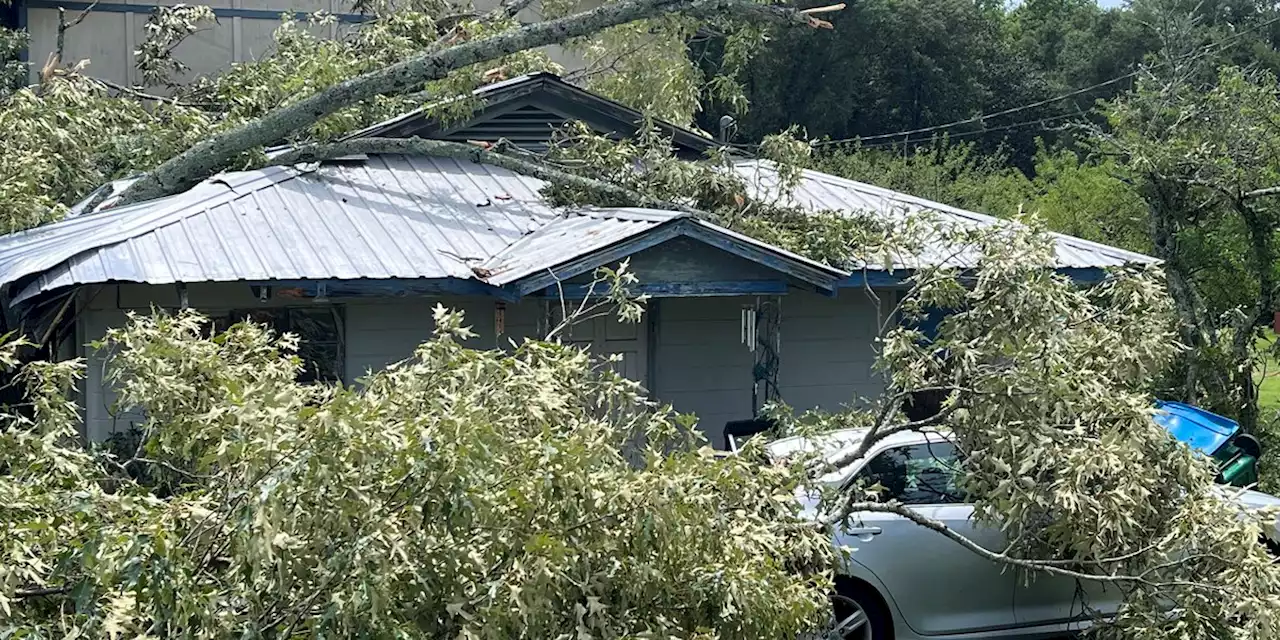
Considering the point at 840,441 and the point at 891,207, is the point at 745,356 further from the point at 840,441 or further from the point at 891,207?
the point at 840,441

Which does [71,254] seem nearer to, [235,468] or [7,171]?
[7,171]

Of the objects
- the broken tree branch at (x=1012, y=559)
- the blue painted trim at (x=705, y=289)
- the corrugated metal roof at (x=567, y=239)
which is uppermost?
the corrugated metal roof at (x=567, y=239)

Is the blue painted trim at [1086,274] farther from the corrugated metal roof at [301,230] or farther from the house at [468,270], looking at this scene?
the corrugated metal roof at [301,230]

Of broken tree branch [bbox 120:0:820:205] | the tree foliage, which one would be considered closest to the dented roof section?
broken tree branch [bbox 120:0:820:205]

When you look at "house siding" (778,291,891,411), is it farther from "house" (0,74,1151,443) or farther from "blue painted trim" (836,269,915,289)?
"blue painted trim" (836,269,915,289)

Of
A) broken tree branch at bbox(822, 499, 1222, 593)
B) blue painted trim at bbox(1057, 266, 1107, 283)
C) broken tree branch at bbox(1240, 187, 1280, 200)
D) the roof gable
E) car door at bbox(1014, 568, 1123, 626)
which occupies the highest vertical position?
the roof gable

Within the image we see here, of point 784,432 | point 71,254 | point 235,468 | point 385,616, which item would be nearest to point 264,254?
point 71,254

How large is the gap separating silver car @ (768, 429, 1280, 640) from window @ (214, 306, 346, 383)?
4523 mm

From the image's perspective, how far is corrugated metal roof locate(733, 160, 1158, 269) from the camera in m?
11.2

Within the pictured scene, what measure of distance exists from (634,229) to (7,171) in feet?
17.5

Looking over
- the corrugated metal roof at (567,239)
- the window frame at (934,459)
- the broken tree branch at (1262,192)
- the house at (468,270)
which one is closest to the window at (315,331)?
the house at (468,270)

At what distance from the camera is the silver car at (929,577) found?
701 cm

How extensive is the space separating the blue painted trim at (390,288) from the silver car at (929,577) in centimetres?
306

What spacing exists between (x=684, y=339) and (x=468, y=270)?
2.69 m
